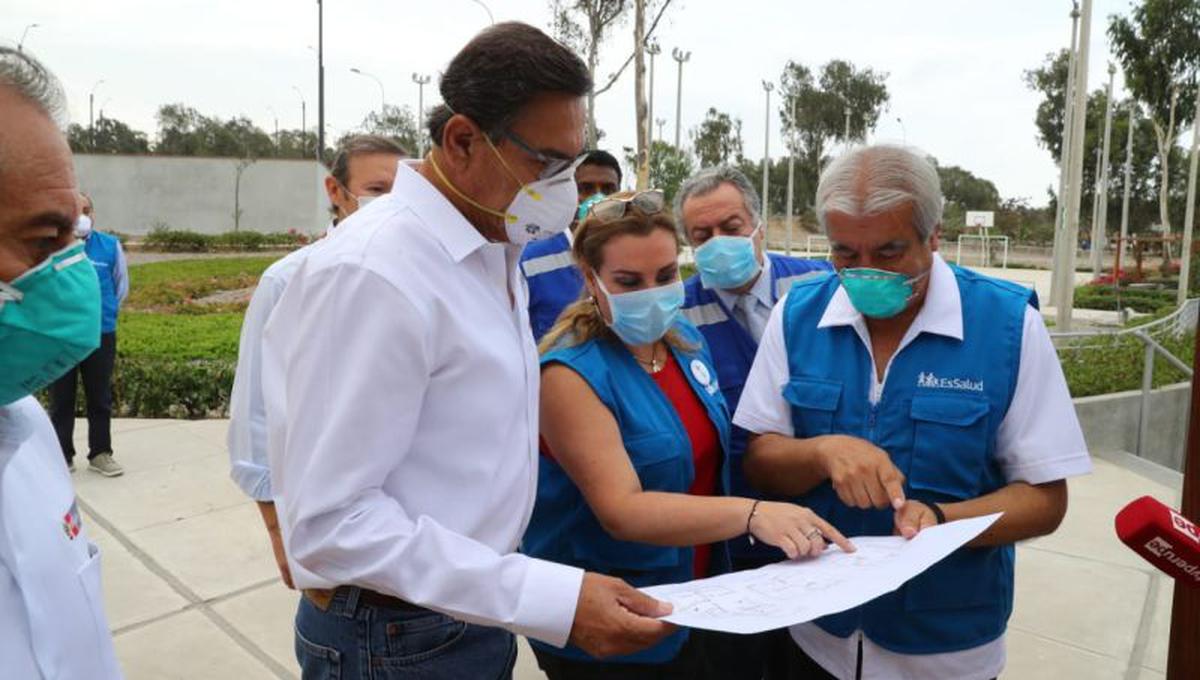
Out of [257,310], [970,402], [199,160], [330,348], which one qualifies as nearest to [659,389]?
[970,402]

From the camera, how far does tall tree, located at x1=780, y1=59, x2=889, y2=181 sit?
57.9 m

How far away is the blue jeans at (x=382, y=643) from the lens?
4.88 ft

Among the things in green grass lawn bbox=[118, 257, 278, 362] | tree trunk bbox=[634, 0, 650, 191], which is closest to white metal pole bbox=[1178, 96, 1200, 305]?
tree trunk bbox=[634, 0, 650, 191]

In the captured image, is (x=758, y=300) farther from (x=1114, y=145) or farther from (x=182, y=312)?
(x=1114, y=145)

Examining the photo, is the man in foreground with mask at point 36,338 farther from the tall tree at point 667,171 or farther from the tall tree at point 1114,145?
the tall tree at point 1114,145

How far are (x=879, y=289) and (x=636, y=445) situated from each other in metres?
0.60

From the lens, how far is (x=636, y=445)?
1.88 meters

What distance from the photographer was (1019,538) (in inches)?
67.7

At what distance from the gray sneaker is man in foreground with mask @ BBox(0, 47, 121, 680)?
4.85 m

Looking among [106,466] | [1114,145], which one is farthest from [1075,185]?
[1114,145]

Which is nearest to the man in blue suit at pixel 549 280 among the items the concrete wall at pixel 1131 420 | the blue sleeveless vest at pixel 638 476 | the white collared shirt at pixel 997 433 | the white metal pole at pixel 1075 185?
the blue sleeveless vest at pixel 638 476

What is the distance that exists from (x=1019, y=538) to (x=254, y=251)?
29.7 meters

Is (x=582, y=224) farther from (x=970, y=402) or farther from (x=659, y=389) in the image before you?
(x=970, y=402)

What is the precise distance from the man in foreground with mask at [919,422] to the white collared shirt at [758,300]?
1060 millimetres
